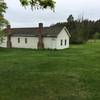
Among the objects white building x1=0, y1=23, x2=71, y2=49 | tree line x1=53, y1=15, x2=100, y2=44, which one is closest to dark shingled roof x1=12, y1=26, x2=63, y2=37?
white building x1=0, y1=23, x2=71, y2=49

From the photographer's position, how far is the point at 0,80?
18.7 metres

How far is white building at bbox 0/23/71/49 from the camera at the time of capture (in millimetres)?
57250

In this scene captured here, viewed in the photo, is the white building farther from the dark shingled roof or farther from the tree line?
the tree line

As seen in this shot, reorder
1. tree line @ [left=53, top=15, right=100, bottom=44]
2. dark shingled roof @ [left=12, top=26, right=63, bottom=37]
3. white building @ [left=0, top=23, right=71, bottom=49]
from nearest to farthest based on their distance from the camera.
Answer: white building @ [left=0, top=23, right=71, bottom=49] < dark shingled roof @ [left=12, top=26, right=63, bottom=37] < tree line @ [left=53, top=15, right=100, bottom=44]

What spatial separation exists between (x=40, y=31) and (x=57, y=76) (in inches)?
1542

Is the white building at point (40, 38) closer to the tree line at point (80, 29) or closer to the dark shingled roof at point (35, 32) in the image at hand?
the dark shingled roof at point (35, 32)

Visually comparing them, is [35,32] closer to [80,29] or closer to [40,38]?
[40,38]

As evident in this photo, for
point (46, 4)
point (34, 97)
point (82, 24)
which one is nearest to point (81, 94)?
point (34, 97)

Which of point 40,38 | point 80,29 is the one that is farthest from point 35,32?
point 80,29

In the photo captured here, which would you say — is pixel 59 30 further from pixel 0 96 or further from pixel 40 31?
pixel 0 96

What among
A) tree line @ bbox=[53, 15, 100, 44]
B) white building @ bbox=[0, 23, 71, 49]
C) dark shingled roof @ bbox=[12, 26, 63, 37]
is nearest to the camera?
white building @ bbox=[0, 23, 71, 49]

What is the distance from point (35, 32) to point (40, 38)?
286 cm

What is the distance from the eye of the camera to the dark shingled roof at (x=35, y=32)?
57647mm

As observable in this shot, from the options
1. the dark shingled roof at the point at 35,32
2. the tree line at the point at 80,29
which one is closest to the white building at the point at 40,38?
the dark shingled roof at the point at 35,32
